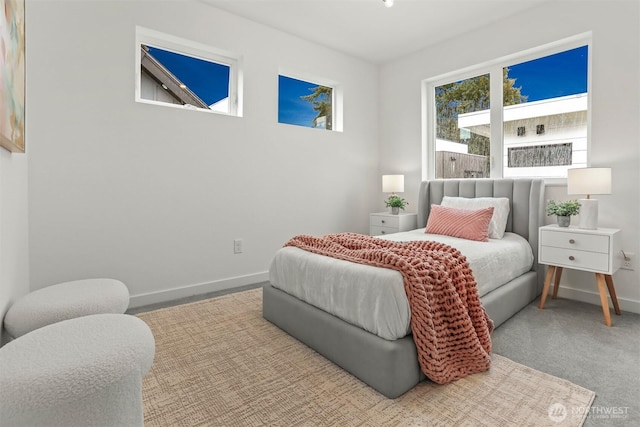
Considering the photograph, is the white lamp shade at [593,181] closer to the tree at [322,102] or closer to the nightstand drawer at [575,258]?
the nightstand drawer at [575,258]

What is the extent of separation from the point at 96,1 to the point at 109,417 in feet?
9.53

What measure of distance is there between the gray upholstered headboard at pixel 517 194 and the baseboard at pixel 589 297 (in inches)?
11.9

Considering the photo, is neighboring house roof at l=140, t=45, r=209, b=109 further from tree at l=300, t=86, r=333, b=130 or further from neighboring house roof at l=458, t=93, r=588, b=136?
neighboring house roof at l=458, t=93, r=588, b=136

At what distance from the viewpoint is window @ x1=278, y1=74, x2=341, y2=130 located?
383 centimetres

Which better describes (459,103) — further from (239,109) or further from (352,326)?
(352,326)

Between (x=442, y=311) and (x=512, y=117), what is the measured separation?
8.72 feet

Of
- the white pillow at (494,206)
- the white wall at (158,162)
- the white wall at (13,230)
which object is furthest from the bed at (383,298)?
the white wall at (13,230)

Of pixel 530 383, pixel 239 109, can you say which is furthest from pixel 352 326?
pixel 239 109

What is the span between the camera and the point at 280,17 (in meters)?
3.27

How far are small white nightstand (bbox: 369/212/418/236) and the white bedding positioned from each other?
92 cm

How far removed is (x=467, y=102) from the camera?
3.79 meters

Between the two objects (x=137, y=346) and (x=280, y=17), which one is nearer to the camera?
(x=137, y=346)

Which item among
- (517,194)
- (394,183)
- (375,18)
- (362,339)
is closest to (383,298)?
(362,339)

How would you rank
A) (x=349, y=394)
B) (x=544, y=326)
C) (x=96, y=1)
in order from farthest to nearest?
1. (x=96, y=1)
2. (x=544, y=326)
3. (x=349, y=394)
